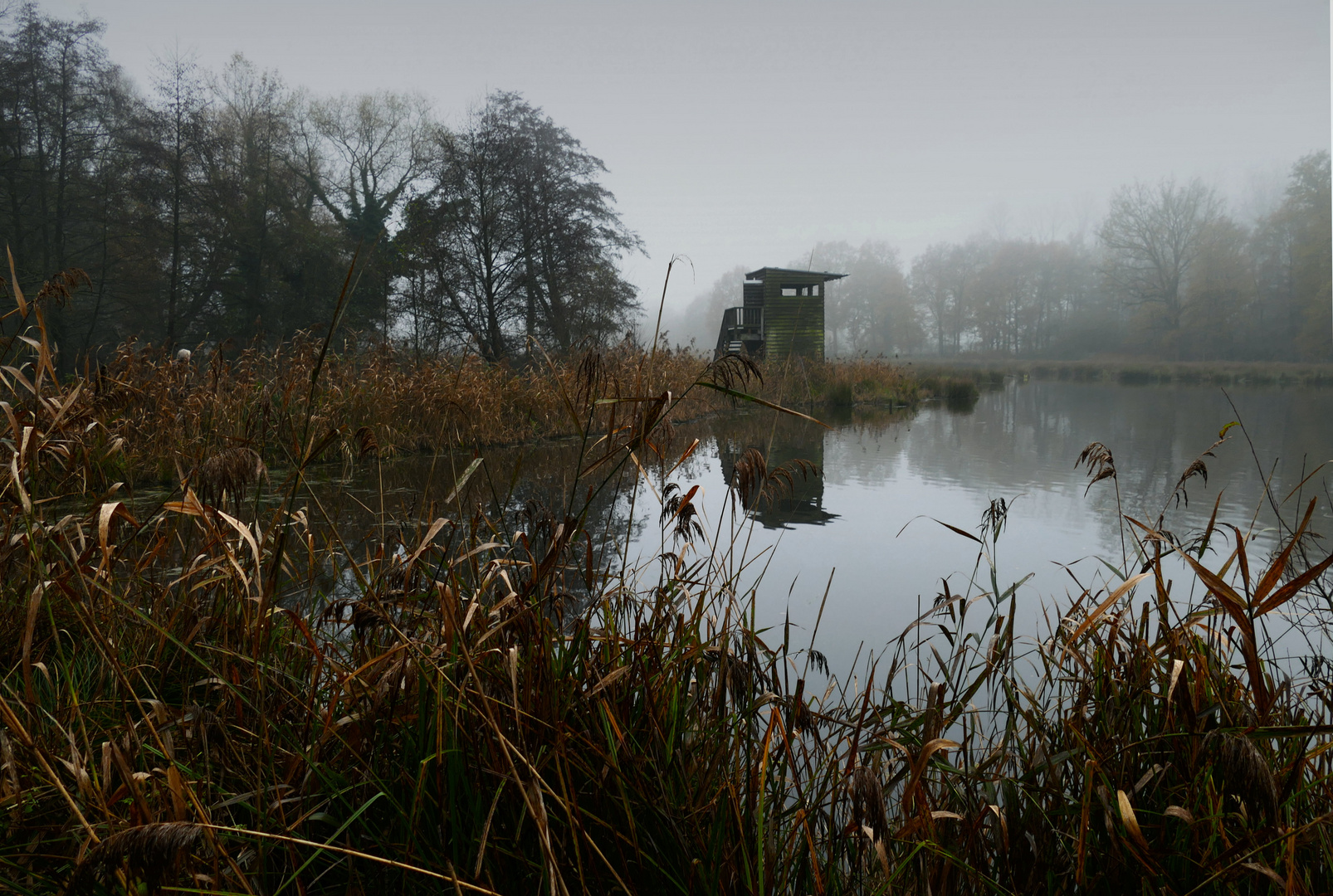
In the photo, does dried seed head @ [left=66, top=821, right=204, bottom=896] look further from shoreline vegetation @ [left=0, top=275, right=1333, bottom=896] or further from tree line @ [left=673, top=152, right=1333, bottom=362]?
tree line @ [left=673, top=152, right=1333, bottom=362]

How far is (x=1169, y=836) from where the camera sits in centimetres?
143

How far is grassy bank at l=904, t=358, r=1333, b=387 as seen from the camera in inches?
1125

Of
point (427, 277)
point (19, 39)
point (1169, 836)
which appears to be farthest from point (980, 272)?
point (1169, 836)

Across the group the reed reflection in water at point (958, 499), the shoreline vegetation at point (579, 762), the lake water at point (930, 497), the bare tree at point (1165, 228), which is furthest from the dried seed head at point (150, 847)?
the bare tree at point (1165, 228)

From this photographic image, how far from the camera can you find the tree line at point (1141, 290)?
41656mm

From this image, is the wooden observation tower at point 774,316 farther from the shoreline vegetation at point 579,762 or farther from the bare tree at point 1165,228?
the bare tree at point 1165,228

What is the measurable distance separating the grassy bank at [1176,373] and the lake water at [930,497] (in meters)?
12.0

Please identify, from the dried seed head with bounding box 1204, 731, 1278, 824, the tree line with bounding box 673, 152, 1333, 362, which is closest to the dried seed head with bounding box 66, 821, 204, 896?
the dried seed head with bounding box 1204, 731, 1278, 824

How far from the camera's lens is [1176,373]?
3431 centimetres

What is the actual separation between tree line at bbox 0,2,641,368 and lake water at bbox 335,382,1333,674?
957cm

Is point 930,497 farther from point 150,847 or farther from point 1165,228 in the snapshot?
point 1165,228

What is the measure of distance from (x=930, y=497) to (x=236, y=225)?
24.3 m

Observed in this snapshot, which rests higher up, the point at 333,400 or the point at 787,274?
the point at 787,274

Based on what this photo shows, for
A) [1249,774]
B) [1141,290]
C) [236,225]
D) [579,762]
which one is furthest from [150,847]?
[1141,290]
